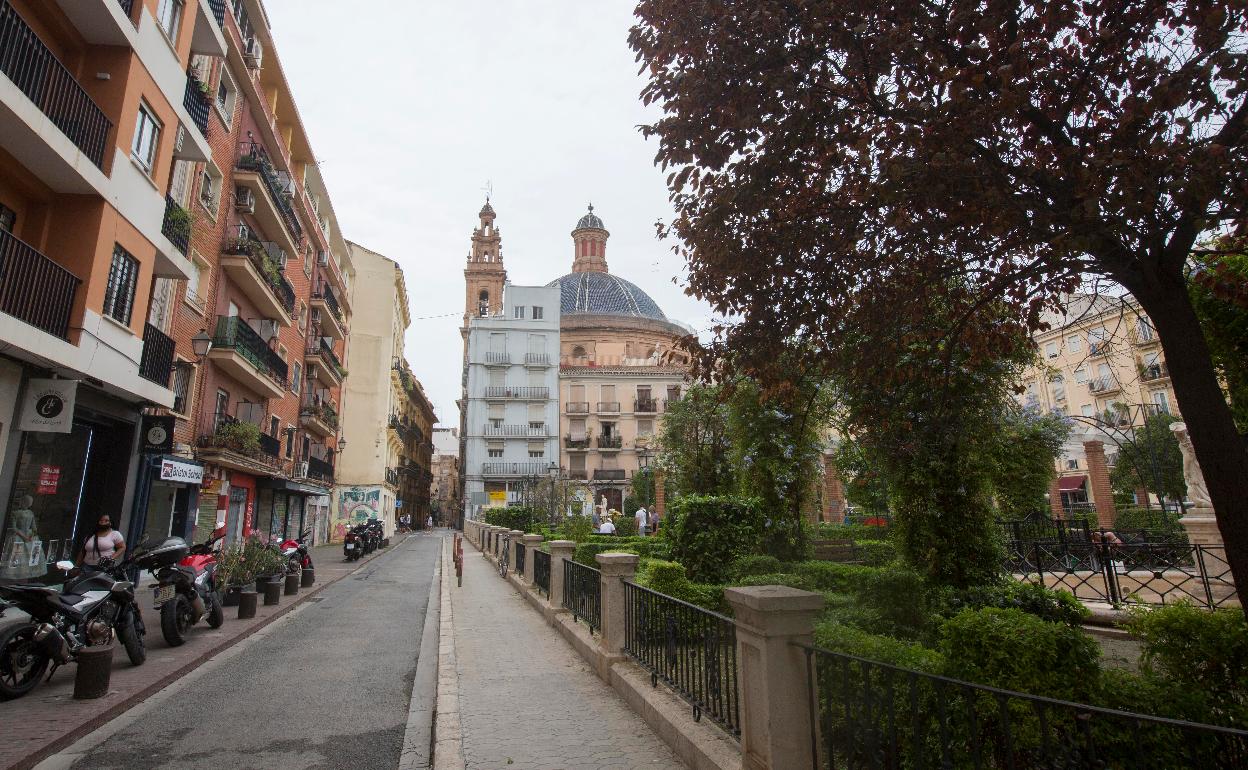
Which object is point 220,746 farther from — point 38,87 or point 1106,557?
point 1106,557

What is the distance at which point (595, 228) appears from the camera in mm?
75312

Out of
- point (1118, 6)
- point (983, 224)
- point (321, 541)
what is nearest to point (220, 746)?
point (983, 224)

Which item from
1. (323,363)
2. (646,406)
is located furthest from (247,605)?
(646,406)

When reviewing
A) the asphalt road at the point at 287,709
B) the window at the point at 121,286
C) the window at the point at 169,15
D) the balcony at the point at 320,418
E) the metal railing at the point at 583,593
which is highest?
the window at the point at 169,15

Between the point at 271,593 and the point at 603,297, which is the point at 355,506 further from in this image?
the point at 603,297

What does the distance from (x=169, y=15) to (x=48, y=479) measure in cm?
912

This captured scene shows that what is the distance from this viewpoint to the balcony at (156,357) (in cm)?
1320

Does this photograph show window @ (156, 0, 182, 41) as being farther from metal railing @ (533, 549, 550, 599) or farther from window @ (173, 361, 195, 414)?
metal railing @ (533, 549, 550, 599)

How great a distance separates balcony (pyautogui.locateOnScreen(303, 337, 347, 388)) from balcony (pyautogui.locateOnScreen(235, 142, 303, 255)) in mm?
5546

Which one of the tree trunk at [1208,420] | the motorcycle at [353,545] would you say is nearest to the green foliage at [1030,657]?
the tree trunk at [1208,420]

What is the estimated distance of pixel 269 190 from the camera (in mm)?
20453

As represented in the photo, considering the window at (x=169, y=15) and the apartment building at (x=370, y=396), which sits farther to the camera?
the apartment building at (x=370, y=396)

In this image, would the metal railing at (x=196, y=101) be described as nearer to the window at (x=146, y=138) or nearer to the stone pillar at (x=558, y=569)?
the window at (x=146, y=138)

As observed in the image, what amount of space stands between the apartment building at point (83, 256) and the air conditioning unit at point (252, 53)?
5.74 m
